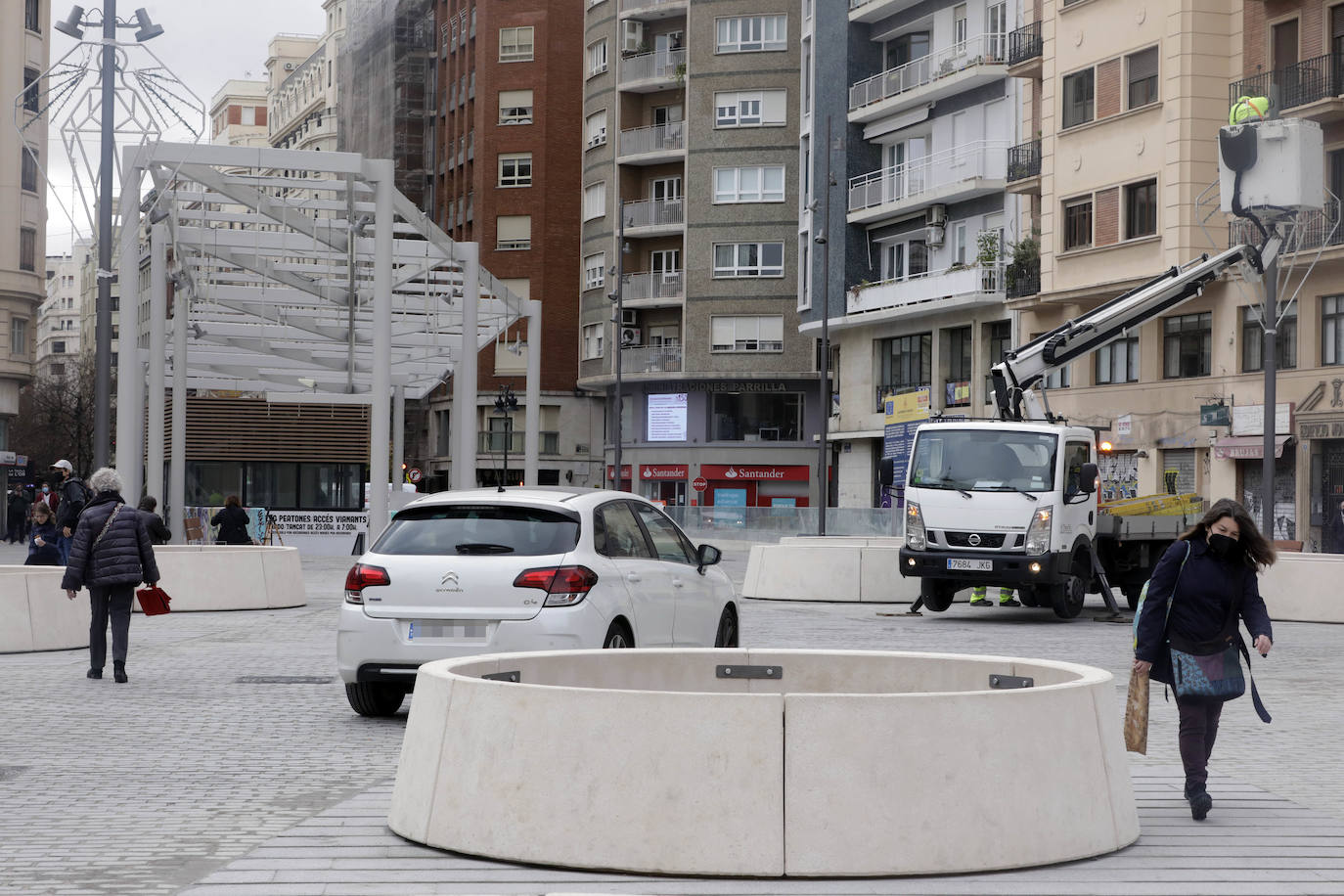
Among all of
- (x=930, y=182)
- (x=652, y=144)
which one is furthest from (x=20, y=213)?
(x=930, y=182)

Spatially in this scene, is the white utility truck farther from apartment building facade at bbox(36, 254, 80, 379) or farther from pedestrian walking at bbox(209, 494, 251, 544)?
apartment building facade at bbox(36, 254, 80, 379)

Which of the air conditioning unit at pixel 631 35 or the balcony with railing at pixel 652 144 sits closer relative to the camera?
the balcony with railing at pixel 652 144

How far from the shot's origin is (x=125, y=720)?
1203 centimetres

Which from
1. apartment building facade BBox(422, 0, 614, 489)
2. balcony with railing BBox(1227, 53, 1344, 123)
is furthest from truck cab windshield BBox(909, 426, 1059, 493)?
apartment building facade BBox(422, 0, 614, 489)

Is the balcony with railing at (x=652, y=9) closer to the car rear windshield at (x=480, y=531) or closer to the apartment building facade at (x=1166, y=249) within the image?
the apartment building facade at (x=1166, y=249)

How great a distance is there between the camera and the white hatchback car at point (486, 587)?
38.4ft

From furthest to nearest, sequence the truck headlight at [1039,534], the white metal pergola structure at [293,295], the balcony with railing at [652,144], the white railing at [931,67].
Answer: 1. the balcony with railing at [652,144]
2. the white railing at [931,67]
3. the white metal pergola structure at [293,295]
4. the truck headlight at [1039,534]

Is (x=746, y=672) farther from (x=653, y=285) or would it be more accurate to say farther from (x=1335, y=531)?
(x=653, y=285)

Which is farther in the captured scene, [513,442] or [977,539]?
[513,442]

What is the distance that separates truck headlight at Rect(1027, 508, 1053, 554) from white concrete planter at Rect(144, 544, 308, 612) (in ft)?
30.4

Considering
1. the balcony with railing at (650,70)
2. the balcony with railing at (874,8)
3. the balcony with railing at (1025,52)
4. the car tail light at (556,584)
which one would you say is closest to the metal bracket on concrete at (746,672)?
the car tail light at (556,584)

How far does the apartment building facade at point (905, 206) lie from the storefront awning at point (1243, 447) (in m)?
8.77

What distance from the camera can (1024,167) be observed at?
154 feet

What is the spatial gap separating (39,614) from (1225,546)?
1209 centimetres
